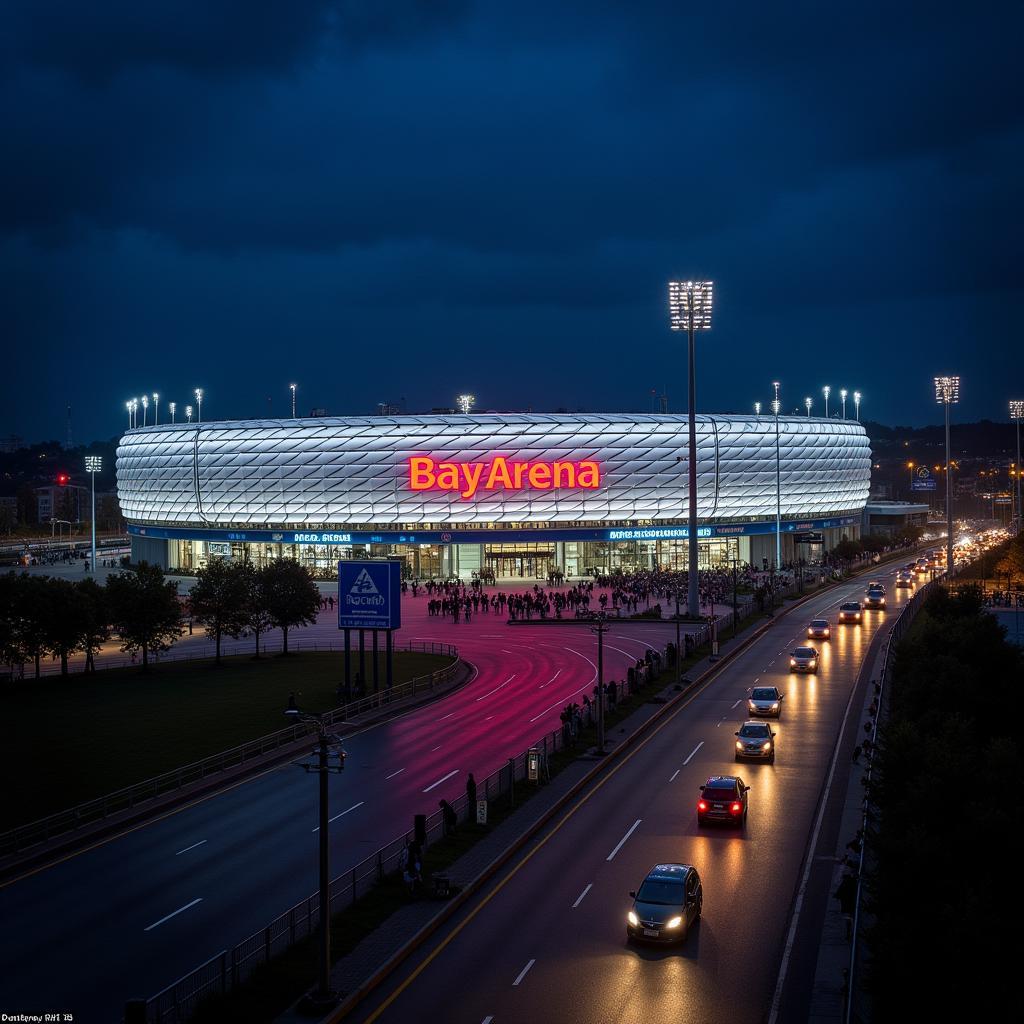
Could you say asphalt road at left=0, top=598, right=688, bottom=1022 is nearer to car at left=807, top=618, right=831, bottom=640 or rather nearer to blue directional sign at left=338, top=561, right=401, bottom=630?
blue directional sign at left=338, top=561, right=401, bottom=630

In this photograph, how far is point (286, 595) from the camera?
67062 millimetres

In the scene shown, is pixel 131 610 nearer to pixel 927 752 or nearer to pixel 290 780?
pixel 290 780

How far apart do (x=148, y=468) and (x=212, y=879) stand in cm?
11666

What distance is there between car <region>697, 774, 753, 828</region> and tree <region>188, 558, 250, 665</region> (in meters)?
41.1

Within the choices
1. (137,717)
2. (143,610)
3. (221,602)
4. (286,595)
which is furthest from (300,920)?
(286,595)

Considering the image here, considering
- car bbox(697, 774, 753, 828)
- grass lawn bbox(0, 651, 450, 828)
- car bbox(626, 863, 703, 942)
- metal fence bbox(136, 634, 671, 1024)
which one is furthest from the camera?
grass lawn bbox(0, 651, 450, 828)

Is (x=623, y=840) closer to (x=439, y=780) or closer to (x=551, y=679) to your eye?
(x=439, y=780)

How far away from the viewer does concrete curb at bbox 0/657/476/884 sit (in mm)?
27578

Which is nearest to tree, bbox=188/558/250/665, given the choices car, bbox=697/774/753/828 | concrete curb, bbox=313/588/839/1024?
concrete curb, bbox=313/588/839/1024

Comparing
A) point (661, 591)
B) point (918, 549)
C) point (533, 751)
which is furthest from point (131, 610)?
point (918, 549)

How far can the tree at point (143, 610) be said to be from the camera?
60469 millimetres

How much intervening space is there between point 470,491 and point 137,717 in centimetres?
7439

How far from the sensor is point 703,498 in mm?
126938

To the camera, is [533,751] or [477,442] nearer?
[533,751]
